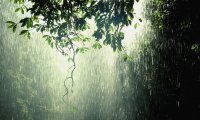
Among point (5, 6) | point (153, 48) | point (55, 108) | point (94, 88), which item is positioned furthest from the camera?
point (94, 88)

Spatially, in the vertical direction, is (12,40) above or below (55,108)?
above

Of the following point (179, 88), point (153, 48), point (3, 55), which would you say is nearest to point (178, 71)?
point (179, 88)

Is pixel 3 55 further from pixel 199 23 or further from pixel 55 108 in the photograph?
pixel 199 23

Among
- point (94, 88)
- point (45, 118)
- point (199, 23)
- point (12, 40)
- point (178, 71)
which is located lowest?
point (45, 118)

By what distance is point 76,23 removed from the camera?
166 inches

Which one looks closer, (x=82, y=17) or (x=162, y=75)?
(x=82, y=17)

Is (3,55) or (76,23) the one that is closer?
(76,23)

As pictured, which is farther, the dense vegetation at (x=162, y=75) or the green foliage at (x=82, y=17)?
the dense vegetation at (x=162, y=75)

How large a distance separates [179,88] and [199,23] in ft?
30.9

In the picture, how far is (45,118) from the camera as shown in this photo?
26.2m

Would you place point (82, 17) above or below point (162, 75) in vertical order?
above

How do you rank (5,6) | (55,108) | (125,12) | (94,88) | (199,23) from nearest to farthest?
1. (125,12)
2. (199,23)
3. (5,6)
4. (55,108)
5. (94,88)

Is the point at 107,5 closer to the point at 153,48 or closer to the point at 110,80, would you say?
the point at 153,48

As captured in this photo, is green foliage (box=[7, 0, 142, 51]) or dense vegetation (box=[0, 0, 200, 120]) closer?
green foliage (box=[7, 0, 142, 51])
